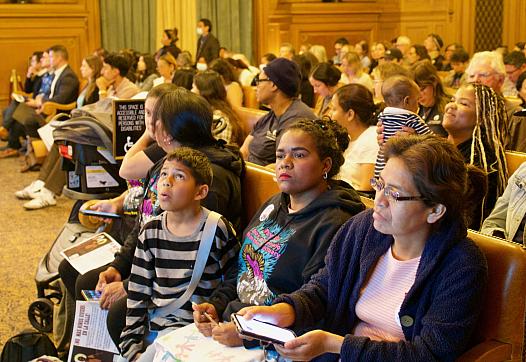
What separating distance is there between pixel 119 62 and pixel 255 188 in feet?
11.4

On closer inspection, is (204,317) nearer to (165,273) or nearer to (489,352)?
(165,273)

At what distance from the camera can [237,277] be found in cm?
277

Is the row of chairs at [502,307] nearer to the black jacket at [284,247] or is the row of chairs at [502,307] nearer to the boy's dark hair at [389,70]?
the black jacket at [284,247]

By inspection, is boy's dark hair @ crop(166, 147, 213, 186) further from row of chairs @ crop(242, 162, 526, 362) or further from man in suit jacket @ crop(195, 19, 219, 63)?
man in suit jacket @ crop(195, 19, 219, 63)

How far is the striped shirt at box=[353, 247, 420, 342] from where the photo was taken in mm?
2137

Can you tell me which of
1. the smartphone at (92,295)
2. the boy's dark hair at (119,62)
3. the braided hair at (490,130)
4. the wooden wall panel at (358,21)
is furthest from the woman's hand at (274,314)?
the wooden wall panel at (358,21)

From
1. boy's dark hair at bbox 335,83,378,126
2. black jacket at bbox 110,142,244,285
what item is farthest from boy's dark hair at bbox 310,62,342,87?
black jacket at bbox 110,142,244,285

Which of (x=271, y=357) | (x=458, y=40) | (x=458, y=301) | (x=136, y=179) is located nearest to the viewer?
(x=458, y=301)

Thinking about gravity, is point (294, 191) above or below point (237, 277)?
above

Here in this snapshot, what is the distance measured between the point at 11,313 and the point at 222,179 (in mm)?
1852

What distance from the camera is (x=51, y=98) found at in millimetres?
8727

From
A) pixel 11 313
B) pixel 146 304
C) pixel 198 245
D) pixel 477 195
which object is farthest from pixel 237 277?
pixel 11 313

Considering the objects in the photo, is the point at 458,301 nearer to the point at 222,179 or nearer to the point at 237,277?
the point at 237,277

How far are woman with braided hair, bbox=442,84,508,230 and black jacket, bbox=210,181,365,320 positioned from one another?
1.15 meters
